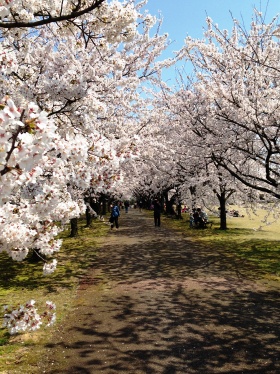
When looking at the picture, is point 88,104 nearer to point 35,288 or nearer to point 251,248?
point 35,288

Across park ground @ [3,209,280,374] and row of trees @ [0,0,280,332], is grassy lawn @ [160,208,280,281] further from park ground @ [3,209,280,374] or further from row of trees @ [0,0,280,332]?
row of trees @ [0,0,280,332]

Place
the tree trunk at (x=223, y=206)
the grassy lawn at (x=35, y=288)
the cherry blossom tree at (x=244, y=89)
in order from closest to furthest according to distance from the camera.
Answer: the grassy lawn at (x=35, y=288), the cherry blossom tree at (x=244, y=89), the tree trunk at (x=223, y=206)

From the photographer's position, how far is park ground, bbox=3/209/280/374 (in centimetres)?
517

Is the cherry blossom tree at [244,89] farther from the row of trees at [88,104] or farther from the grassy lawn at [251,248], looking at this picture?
the grassy lawn at [251,248]

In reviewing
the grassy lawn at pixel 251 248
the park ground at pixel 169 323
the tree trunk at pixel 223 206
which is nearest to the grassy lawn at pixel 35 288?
the park ground at pixel 169 323

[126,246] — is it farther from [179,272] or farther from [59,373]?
[59,373]

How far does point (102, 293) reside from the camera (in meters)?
8.90

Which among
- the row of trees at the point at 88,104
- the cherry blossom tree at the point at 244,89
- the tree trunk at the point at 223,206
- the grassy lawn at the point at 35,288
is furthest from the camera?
the tree trunk at the point at 223,206

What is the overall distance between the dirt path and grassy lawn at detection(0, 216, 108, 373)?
0.36 m

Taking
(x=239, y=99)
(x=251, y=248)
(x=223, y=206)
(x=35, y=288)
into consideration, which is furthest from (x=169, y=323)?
(x=223, y=206)

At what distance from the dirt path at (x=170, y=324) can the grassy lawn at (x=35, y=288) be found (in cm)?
36

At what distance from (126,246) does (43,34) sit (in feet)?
33.9

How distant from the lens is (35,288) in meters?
9.50

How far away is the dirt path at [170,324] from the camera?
5.18 metres
